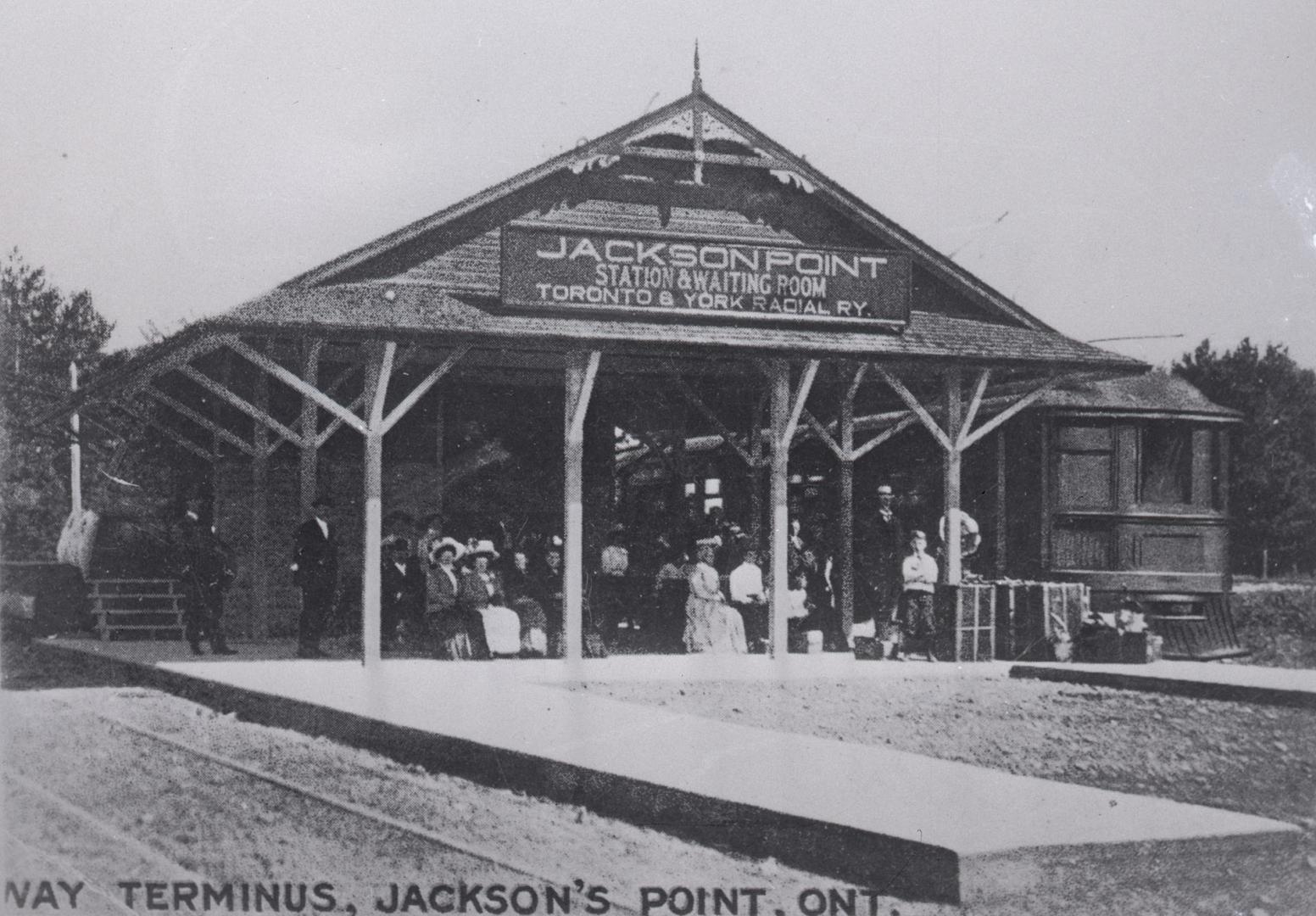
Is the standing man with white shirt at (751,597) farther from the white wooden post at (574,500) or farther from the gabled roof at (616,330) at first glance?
the gabled roof at (616,330)

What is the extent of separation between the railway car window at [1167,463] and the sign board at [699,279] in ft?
16.1

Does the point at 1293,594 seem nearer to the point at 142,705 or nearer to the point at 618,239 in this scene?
the point at 618,239

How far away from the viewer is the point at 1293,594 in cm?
3262

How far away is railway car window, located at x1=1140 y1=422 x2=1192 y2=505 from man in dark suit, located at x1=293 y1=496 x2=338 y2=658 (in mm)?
10454

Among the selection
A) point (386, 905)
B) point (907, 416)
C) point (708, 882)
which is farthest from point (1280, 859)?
point (907, 416)

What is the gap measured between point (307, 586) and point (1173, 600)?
1081 cm

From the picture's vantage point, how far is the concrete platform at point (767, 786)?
21.3 ft

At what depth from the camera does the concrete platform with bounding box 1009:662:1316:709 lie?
42.4 ft

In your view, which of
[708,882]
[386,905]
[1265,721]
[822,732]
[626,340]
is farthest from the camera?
[626,340]

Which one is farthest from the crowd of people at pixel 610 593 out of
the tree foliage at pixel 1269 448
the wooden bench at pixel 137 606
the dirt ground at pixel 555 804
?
the tree foliage at pixel 1269 448

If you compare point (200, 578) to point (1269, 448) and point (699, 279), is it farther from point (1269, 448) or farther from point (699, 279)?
point (1269, 448)

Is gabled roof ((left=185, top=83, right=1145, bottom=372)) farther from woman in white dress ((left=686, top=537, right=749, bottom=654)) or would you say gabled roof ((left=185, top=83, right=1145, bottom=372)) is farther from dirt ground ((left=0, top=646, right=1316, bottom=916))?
dirt ground ((left=0, top=646, right=1316, bottom=916))

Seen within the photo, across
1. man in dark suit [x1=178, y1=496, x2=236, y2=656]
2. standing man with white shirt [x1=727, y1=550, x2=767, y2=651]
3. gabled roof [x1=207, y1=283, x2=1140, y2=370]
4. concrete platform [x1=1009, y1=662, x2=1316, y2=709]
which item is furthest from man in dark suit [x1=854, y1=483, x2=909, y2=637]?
man in dark suit [x1=178, y1=496, x2=236, y2=656]

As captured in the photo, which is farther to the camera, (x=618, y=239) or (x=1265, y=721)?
(x=618, y=239)
